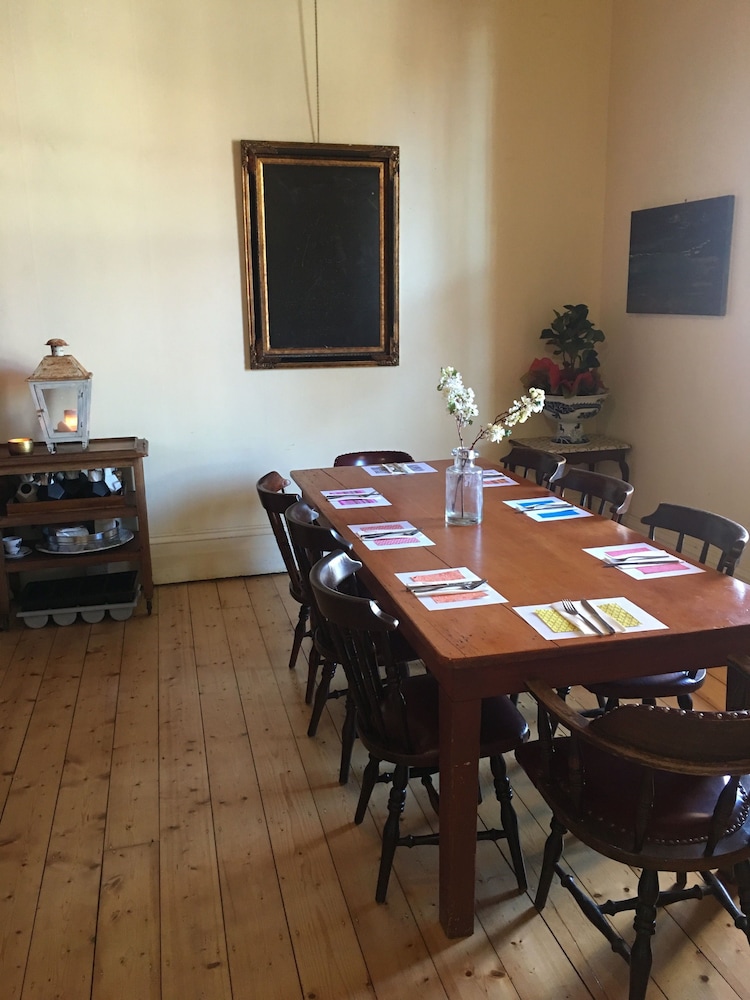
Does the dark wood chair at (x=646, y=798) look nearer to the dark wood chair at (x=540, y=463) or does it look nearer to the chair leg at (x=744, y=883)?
the chair leg at (x=744, y=883)

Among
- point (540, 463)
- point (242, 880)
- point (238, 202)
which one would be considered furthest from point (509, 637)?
point (238, 202)

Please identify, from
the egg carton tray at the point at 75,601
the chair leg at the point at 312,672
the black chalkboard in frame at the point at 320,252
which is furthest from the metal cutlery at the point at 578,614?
the black chalkboard in frame at the point at 320,252

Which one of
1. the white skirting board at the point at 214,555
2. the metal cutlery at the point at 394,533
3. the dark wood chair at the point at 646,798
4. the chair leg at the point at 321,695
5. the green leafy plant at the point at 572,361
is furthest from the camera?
the green leafy plant at the point at 572,361

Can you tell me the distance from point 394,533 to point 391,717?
0.68m

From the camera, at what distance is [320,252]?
4250 millimetres

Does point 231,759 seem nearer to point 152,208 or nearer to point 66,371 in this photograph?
point 66,371

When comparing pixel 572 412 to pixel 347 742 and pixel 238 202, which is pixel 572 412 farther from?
pixel 347 742

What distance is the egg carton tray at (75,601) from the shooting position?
3.79m

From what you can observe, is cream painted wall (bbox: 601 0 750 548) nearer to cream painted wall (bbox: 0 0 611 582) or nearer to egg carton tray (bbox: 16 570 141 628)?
cream painted wall (bbox: 0 0 611 582)

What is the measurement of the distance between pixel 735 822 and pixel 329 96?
12.3 ft

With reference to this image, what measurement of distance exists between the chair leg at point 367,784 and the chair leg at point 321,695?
0.44 meters

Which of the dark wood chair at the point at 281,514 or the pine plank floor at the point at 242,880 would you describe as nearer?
the pine plank floor at the point at 242,880

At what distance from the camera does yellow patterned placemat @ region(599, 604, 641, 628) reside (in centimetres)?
186

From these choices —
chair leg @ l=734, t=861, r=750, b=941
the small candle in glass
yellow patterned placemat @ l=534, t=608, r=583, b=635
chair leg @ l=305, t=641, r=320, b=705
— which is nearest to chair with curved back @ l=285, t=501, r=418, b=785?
chair leg @ l=305, t=641, r=320, b=705
